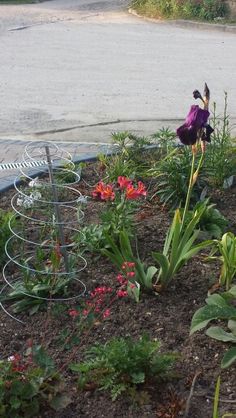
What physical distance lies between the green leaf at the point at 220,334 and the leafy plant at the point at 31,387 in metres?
0.77

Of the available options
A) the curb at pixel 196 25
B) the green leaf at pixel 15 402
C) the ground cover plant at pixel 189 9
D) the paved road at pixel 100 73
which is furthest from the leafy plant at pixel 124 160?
the ground cover plant at pixel 189 9

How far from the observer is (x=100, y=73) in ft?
33.2

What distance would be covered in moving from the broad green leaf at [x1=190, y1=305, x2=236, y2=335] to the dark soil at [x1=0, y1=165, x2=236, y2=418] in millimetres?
151

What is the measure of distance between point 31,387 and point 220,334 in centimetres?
96

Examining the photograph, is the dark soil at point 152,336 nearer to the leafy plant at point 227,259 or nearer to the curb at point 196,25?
the leafy plant at point 227,259

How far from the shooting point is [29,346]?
11.1 feet

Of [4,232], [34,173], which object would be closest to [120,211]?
[4,232]

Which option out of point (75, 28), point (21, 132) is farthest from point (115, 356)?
point (75, 28)

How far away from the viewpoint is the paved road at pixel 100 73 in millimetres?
7930

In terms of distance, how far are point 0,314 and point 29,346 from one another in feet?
1.38

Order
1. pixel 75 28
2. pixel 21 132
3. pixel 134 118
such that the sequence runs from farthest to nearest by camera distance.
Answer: pixel 75 28 < pixel 134 118 < pixel 21 132

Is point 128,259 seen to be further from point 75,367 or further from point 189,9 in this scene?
point 189,9

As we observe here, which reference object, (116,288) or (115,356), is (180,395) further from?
(116,288)

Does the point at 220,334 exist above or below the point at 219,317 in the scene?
below
